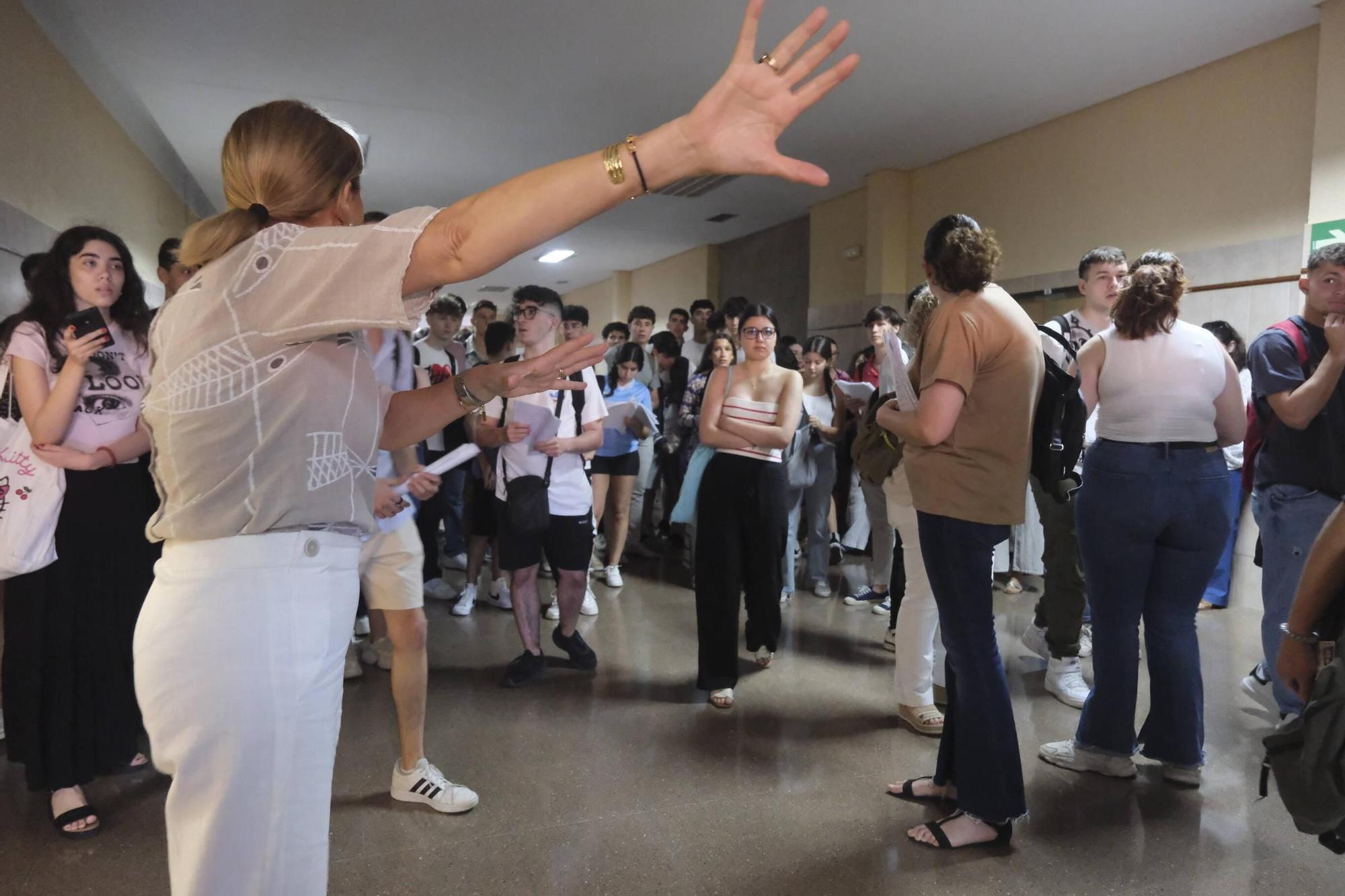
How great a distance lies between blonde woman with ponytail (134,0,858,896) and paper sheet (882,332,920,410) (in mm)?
1355

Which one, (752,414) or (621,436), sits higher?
(752,414)

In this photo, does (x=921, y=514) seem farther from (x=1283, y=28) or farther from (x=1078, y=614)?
(x=1283, y=28)

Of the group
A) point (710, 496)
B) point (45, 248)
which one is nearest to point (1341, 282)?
point (710, 496)

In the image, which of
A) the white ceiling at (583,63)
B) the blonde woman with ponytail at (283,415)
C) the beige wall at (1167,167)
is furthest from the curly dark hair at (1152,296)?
the beige wall at (1167,167)

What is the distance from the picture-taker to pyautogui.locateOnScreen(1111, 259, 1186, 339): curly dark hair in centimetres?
249

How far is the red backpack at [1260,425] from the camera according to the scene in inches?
112

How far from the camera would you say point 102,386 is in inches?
94.3

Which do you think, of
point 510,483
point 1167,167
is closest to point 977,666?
point 510,483

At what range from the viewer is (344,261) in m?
0.94

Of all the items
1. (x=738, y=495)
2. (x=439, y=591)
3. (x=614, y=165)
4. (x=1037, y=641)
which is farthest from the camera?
(x=439, y=591)

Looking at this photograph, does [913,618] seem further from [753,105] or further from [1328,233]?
[1328,233]

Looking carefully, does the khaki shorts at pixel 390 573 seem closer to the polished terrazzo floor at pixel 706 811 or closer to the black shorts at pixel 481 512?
the polished terrazzo floor at pixel 706 811

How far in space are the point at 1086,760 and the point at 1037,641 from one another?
1.12 metres

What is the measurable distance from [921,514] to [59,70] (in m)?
5.68
